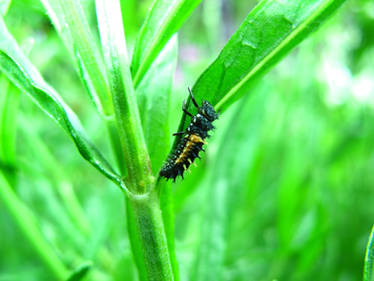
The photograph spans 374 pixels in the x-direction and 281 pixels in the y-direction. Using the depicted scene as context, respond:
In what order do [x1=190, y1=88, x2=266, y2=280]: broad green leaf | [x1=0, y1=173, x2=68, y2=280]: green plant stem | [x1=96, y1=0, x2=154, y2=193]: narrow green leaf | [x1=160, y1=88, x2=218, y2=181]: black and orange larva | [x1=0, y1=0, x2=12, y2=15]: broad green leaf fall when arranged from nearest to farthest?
[x1=96, y1=0, x2=154, y2=193]: narrow green leaf < [x1=0, y1=0, x2=12, y2=15]: broad green leaf < [x1=160, y1=88, x2=218, y2=181]: black and orange larva < [x1=190, y1=88, x2=266, y2=280]: broad green leaf < [x1=0, y1=173, x2=68, y2=280]: green plant stem

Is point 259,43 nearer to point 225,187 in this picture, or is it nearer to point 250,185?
point 225,187

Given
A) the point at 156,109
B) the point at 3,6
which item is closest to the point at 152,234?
the point at 156,109

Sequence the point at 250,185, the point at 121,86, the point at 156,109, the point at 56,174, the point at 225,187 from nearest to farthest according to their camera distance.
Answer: the point at 121,86
the point at 156,109
the point at 225,187
the point at 56,174
the point at 250,185

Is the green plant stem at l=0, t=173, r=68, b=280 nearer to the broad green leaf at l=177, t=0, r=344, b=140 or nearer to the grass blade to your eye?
the grass blade

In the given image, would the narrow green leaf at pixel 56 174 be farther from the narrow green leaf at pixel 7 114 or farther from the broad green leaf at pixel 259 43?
the broad green leaf at pixel 259 43

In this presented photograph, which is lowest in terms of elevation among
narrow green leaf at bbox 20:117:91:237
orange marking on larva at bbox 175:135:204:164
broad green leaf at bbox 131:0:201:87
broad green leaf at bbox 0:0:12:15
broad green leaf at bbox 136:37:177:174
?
narrow green leaf at bbox 20:117:91:237

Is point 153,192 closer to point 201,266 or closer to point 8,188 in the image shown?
point 201,266

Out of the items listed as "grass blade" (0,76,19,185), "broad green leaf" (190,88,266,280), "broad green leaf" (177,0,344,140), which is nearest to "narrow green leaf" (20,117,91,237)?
"grass blade" (0,76,19,185)
